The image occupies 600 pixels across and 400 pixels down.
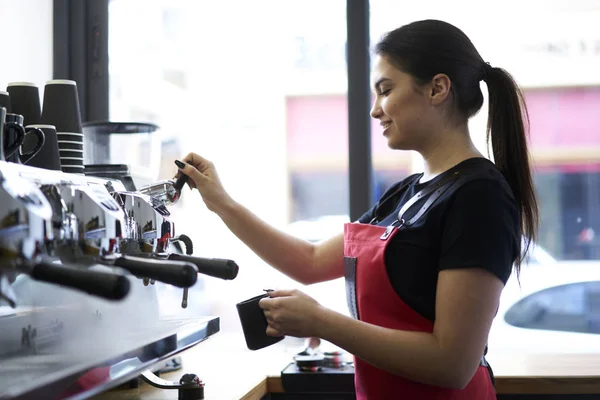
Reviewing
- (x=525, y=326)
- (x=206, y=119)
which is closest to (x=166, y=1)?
(x=206, y=119)

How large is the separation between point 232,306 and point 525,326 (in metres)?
0.87

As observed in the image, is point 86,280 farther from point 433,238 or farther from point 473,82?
point 473,82

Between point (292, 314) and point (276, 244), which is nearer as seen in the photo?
point (292, 314)

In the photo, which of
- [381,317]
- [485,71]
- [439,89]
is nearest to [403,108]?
[439,89]

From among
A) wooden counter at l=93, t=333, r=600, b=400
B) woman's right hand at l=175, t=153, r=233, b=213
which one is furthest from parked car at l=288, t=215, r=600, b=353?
woman's right hand at l=175, t=153, r=233, b=213

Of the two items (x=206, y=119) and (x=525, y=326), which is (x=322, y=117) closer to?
(x=206, y=119)

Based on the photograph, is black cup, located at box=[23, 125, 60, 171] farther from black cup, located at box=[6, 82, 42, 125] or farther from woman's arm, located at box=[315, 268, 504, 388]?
woman's arm, located at box=[315, 268, 504, 388]

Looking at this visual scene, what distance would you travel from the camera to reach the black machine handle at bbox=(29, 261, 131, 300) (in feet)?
2.47

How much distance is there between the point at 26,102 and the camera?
1.29 meters

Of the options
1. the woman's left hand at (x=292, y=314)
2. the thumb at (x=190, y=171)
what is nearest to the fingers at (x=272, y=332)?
the woman's left hand at (x=292, y=314)

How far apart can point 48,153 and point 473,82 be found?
0.74 meters

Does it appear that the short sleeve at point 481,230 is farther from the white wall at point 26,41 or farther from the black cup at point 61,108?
the white wall at point 26,41

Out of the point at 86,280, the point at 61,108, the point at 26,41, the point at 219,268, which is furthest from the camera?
the point at 26,41

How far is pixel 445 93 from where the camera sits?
49.9 inches
